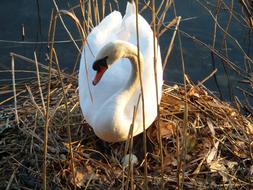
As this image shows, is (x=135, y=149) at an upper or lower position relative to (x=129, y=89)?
lower

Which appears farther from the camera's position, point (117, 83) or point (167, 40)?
point (167, 40)

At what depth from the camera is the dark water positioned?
6.52 meters

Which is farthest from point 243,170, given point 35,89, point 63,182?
point 35,89

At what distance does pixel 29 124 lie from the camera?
410 centimetres

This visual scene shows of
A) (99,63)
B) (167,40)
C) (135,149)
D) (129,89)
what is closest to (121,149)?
(135,149)

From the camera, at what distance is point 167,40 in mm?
6777

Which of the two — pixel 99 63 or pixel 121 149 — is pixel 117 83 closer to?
pixel 121 149

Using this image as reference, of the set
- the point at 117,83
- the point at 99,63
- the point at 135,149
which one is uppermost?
the point at 99,63

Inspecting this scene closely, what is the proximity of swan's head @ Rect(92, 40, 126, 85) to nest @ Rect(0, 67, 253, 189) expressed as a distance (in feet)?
1.38

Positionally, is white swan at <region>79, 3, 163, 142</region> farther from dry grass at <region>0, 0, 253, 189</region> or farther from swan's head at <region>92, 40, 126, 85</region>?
dry grass at <region>0, 0, 253, 189</region>

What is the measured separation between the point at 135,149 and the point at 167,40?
2866 millimetres

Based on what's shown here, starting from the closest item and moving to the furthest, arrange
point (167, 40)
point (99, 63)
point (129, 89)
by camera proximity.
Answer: point (99, 63) → point (129, 89) → point (167, 40)

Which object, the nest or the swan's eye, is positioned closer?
the swan's eye

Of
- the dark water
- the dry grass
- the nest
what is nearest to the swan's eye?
the dry grass
